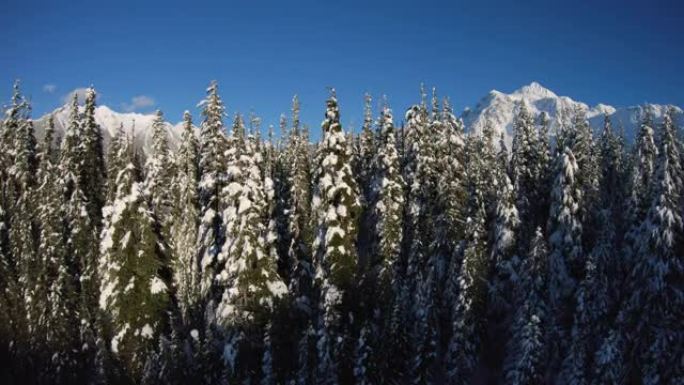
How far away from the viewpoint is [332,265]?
30.5 metres

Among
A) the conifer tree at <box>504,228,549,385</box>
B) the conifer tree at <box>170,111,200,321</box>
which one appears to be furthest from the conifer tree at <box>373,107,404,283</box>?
the conifer tree at <box>170,111,200,321</box>

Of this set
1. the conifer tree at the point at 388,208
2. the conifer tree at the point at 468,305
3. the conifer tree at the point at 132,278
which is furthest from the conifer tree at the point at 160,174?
the conifer tree at the point at 468,305

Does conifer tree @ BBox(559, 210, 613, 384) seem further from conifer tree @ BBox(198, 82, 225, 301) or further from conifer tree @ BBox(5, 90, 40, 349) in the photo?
conifer tree @ BBox(5, 90, 40, 349)

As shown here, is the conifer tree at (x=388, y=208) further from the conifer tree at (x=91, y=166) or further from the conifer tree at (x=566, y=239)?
the conifer tree at (x=91, y=166)

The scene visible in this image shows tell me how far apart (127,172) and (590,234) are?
37.5 metres

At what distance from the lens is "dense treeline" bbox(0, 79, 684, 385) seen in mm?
30703

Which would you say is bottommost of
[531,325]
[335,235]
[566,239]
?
[531,325]

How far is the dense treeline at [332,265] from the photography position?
1209 inches

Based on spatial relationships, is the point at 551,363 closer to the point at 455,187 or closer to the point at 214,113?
the point at 455,187

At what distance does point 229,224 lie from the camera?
98.2ft

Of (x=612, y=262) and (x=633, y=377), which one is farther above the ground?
(x=612, y=262)

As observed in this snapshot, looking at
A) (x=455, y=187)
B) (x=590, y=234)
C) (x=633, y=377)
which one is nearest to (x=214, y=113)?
(x=455, y=187)

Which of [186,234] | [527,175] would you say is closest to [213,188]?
[186,234]

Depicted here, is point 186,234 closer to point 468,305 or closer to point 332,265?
point 332,265
